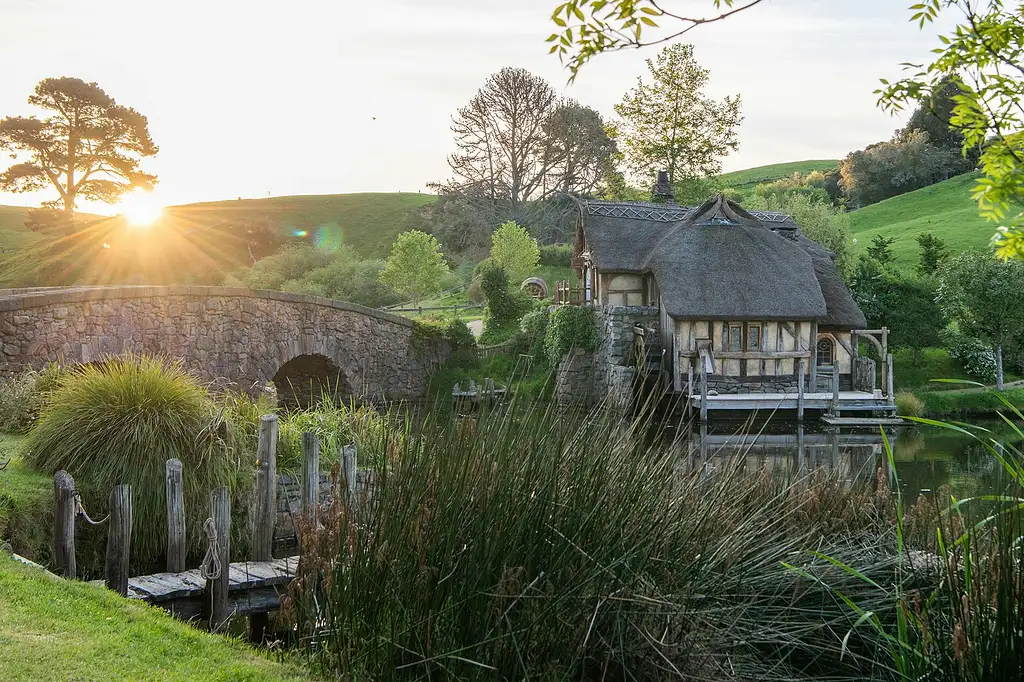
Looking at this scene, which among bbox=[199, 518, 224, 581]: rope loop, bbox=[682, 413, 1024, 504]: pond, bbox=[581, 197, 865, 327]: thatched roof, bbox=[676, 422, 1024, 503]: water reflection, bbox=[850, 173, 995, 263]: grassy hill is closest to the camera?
bbox=[199, 518, 224, 581]: rope loop

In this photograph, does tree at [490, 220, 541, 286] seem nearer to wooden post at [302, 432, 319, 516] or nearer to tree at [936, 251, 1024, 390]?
tree at [936, 251, 1024, 390]

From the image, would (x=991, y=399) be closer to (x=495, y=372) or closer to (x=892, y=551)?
(x=495, y=372)

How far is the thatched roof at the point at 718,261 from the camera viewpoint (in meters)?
19.8

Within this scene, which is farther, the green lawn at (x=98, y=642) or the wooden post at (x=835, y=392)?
the wooden post at (x=835, y=392)

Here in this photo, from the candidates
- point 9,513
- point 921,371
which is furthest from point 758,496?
point 921,371

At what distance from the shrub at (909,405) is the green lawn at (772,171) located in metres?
45.6

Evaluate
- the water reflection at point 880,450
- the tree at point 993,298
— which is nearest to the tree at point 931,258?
the tree at point 993,298

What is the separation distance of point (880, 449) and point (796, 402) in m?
4.03

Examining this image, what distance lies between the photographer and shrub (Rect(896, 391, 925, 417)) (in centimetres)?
1889

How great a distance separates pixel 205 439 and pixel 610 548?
498 centimetres

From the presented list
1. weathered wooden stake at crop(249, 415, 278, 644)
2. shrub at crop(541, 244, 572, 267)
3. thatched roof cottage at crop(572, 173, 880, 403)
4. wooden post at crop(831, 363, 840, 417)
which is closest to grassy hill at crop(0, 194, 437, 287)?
shrub at crop(541, 244, 572, 267)

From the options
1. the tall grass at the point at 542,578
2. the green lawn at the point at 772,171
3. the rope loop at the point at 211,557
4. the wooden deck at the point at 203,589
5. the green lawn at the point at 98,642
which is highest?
the green lawn at the point at 772,171

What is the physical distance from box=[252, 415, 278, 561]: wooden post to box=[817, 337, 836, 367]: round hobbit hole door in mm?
17465

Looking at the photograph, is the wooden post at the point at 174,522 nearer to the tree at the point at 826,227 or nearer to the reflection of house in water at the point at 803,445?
the reflection of house in water at the point at 803,445
